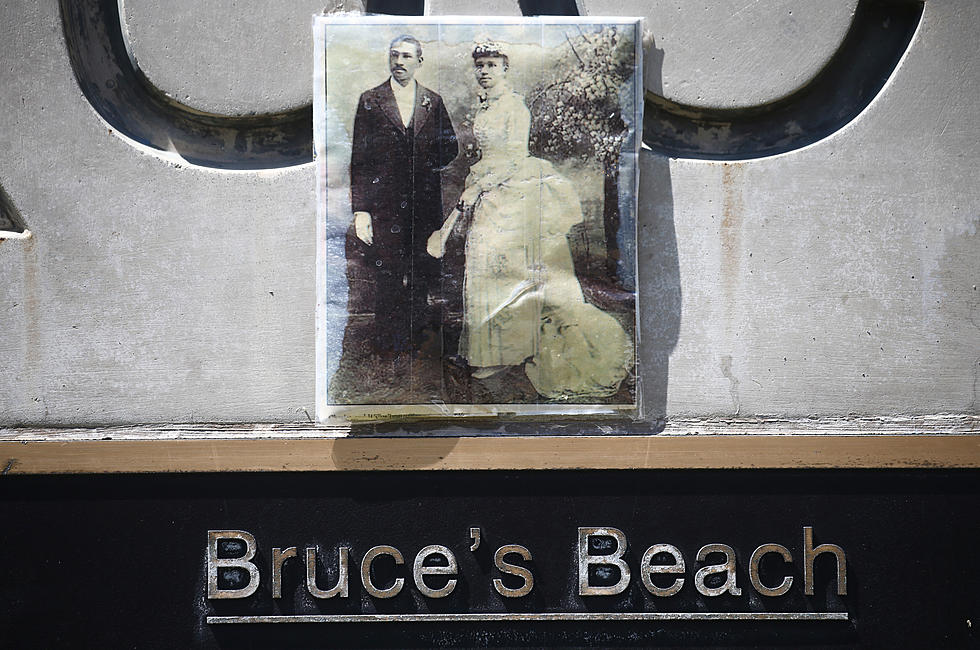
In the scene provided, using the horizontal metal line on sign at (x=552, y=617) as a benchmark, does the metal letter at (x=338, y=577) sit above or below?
above

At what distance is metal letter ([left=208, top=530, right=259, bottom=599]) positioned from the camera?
3918 millimetres

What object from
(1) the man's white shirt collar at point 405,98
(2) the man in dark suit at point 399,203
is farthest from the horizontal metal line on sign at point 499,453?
(1) the man's white shirt collar at point 405,98

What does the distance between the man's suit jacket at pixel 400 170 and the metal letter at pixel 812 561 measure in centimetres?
212

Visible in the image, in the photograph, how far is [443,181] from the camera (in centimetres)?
388

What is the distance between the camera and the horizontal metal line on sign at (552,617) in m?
3.93

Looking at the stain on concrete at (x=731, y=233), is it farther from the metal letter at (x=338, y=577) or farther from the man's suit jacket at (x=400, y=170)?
the metal letter at (x=338, y=577)

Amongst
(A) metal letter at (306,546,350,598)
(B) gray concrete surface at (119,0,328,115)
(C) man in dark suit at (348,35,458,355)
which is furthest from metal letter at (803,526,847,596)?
(B) gray concrete surface at (119,0,328,115)

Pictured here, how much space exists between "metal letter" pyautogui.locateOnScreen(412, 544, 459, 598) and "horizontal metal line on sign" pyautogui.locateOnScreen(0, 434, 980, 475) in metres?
0.38

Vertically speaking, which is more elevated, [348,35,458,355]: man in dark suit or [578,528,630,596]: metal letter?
[348,35,458,355]: man in dark suit

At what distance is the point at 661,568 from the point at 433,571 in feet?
3.38

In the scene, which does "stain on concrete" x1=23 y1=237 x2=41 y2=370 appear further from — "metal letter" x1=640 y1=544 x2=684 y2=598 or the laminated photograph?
"metal letter" x1=640 y1=544 x2=684 y2=598

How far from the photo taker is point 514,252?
12.7 feet

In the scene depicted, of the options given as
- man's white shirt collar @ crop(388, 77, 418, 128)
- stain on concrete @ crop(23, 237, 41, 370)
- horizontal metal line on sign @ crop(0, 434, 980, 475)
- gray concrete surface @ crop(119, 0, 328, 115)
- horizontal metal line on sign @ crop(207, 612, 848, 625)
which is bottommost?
horizontal metal line on sign @ crop(207, 612, 848, 625)

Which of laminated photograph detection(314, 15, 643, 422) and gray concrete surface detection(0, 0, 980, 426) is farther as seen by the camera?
gray concrete surface detection(0, 0, 980, 426)
